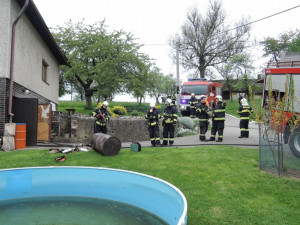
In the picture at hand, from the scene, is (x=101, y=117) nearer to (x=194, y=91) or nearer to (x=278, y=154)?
(x=278, y=154)

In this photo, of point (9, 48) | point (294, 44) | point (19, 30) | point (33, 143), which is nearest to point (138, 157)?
point (33, 143)

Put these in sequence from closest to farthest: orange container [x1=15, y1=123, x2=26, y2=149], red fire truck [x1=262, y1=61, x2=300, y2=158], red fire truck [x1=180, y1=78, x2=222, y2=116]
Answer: red fire truck [x1=262, y1=61, x2=300, y2=158] < orange container [x1=15, y1=123, x2=26, y2=149] < red fire truck [x1=180, y1=78, x2=222, y2=116]

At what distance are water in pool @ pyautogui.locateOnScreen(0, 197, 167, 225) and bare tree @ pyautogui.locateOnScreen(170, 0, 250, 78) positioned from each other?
31000 mm

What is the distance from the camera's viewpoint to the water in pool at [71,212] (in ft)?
16.6

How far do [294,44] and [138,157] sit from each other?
35545 millimetres

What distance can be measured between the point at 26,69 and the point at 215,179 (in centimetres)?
990

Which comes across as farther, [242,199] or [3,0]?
[3,0]

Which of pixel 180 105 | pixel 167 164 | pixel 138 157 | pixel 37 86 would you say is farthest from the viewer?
pixel 180 105

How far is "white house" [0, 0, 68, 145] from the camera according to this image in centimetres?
1040

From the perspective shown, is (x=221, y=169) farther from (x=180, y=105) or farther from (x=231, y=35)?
(x=231, y=35)

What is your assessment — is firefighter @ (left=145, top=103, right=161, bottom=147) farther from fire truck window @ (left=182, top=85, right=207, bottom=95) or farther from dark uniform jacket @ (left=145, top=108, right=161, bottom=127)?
fire truck window @ (left=182, top=85, right=207, bottom=95)

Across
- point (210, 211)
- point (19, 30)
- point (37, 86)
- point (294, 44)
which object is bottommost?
point (210, 211)

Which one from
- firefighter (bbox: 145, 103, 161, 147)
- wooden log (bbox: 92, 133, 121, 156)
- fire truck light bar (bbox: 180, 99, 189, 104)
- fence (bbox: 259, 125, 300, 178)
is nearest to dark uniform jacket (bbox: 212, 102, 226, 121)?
firefighter (bbox: 145, 103, 161, 147)

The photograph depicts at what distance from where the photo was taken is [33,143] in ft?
36.5
